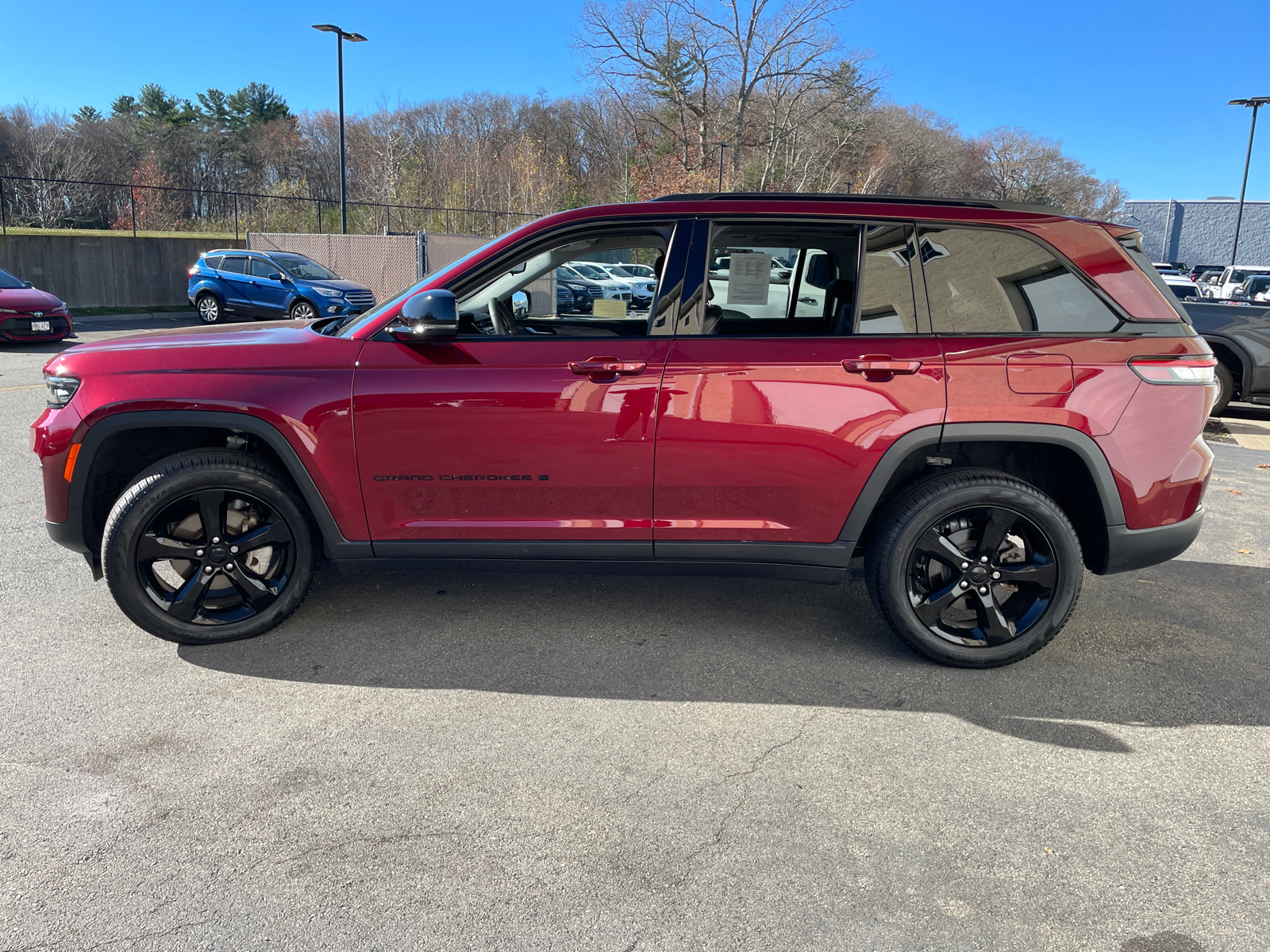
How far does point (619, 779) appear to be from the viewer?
286 centimetres

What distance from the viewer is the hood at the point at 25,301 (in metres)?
14.1

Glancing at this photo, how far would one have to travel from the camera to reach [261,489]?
3.60 meters

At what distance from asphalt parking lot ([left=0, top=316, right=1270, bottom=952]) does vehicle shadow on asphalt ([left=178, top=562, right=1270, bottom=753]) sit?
18mm

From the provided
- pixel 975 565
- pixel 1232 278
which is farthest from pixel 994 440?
pixel 1232 278

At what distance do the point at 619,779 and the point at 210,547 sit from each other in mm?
1988

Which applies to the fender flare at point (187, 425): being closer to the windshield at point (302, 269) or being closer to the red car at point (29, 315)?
the red car at point (29, 315)

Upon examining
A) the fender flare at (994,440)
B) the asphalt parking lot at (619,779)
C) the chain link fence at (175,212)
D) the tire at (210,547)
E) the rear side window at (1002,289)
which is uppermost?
the chain link fence at (175,212)

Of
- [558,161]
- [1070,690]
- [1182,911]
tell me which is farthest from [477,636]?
[558,161]

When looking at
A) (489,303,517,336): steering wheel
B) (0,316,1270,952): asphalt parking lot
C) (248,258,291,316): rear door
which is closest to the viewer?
(0,316,1270,952): asphalt parking lot

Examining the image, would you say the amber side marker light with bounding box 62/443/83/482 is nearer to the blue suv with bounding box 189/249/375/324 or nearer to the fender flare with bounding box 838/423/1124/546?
the fender flare with bounding box 838/423/1124/546

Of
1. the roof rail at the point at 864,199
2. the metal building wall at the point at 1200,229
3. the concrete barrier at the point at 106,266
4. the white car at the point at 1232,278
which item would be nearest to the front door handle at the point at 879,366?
the roof rail at the point at 864,199

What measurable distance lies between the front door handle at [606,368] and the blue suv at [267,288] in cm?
1624

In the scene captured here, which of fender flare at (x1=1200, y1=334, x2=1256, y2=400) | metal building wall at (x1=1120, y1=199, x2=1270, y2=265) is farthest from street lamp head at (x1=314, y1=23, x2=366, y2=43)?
metal building wall at (x1=1120, y1=199, x2=1270, y2=265)

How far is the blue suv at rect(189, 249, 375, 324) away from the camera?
18.7m
